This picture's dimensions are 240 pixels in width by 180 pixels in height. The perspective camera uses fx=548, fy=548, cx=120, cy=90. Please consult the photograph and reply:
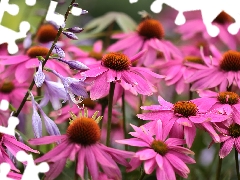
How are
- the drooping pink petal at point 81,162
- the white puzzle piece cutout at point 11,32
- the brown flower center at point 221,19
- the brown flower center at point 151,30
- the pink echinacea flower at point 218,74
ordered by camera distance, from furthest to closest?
1. the brown flower center at point 221,19
2. the brown flower center at point 151,30
3. the pink echinacea flower at point 218,74
4. the white puzzle piece cutout at point 11,32
5. the drooping pink petal at point 81,162

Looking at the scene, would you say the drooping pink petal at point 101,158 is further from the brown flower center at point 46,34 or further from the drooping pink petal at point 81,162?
the brown flower center at point 46,34

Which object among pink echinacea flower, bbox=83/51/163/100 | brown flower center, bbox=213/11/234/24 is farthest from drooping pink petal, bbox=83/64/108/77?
brown flower center, bbox=213/11/234/24

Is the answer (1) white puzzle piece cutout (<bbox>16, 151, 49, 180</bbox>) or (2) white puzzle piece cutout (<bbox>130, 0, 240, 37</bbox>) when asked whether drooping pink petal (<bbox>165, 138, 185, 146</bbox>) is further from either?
(2) white puzzle piece cutout (<bbox>130, 0, 240, 37</bbox>)

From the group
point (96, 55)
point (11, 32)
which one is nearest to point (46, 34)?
point (96, 55)

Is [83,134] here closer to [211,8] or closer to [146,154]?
[146,154]

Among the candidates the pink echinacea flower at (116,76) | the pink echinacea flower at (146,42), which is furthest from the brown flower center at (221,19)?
the pink echinacea flower at (116,76)

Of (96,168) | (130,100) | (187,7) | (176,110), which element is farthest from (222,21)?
(96,168)
